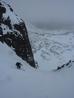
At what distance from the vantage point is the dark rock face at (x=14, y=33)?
56.0 m

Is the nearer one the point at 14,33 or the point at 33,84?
the point at 33,84

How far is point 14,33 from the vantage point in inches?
2331

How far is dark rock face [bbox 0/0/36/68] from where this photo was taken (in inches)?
2206

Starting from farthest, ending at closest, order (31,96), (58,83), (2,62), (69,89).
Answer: (2,62)
(58,83)
(69,89)
(31,96)

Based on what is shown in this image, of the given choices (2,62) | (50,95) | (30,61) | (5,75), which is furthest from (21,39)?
(50,95)

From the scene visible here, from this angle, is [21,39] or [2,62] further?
[21,39]

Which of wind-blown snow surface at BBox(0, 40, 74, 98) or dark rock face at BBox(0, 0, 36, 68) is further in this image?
dark rock face at BBox(0, 0, 36, 68)

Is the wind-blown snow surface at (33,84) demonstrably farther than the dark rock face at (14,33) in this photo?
No

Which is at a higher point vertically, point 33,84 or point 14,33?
point 33,84

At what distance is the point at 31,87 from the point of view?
1097 inches

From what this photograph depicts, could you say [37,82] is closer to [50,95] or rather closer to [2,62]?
[50,95]

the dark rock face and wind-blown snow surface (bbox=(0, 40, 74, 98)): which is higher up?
wind-blown snow surface (bbox=(0, 40, 74, 98))

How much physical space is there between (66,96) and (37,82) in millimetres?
4680

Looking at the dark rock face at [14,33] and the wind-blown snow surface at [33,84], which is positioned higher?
the wind-blown snow surface at [33,84]
